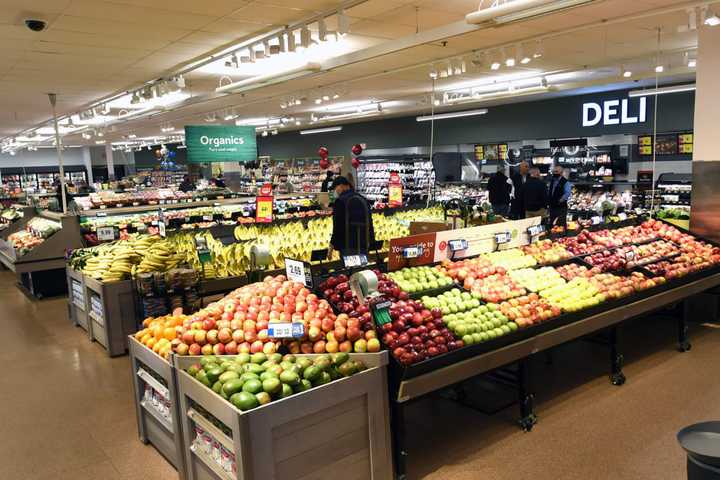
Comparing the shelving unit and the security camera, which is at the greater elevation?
the security camera

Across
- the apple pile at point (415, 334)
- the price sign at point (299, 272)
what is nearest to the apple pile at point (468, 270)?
the apple pile at point (415, 334)

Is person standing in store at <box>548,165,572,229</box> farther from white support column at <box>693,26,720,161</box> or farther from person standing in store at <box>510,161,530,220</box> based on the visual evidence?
white support column at <box>693,26,720,161</box>

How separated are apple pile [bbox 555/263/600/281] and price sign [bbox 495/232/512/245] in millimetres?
563

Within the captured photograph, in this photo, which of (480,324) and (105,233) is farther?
(105,233)

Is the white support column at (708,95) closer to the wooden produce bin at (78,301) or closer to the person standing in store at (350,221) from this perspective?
the person standing in store at (350,221)

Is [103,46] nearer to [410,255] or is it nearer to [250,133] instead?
[410,255]

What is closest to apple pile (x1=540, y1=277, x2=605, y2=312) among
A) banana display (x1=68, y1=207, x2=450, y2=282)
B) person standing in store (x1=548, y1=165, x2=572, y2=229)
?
banana display (x1=68, y1=207, x2=450, y2=282)

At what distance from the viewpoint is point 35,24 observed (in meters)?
5.67

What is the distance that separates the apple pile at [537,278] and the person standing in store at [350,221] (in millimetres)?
2066

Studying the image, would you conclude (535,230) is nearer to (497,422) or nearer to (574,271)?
(574,271)

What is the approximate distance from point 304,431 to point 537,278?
2.99 metres

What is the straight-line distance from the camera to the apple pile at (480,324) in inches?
156

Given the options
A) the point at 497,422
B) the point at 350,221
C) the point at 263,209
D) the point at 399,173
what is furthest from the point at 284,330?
the point at 399,173

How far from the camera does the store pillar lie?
21.1 feet
